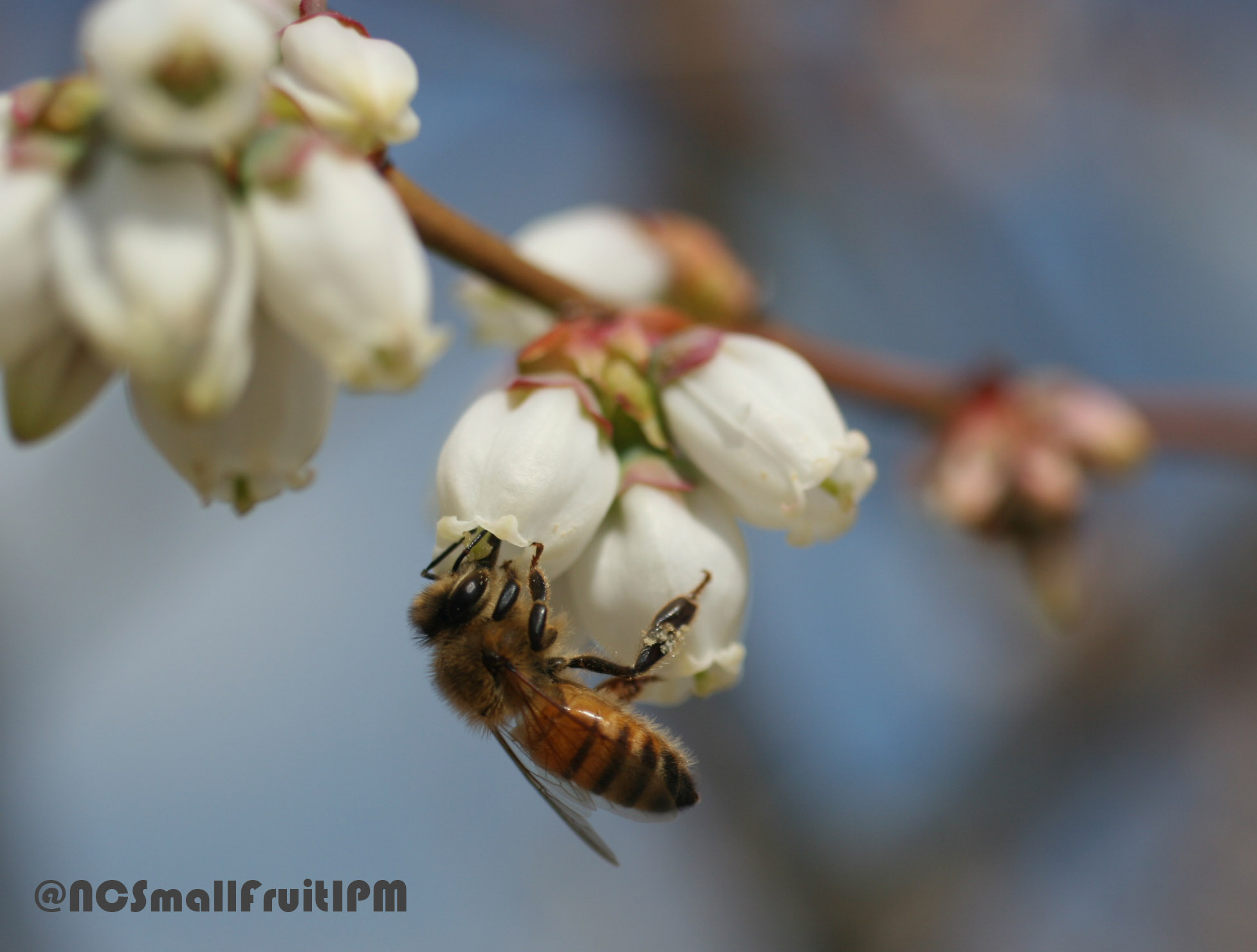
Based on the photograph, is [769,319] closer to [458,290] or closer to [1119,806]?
[458,290]

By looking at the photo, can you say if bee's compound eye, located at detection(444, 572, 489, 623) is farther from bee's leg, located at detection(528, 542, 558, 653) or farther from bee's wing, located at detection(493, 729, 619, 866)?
bee's wing, located at detection(493, 729, 619, 866)

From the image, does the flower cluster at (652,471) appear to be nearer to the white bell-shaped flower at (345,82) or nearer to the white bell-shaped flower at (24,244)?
the white bell-shaped flower at (345,82)

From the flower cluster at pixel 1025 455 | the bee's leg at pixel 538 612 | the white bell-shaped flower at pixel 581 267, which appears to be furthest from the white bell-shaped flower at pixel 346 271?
the flower cluster at pixel 1025 455

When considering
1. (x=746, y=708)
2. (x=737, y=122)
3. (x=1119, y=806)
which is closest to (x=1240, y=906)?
(x=1119, y=806)

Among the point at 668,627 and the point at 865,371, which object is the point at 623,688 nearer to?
the point at 668,627

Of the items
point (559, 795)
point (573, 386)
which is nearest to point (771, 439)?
point (573, 386)

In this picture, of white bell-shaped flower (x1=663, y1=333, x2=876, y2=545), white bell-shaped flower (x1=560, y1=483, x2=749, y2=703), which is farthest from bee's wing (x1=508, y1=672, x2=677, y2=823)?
white bell-shaped flower (x1=663, y1=333, x2=876, y2=545)
